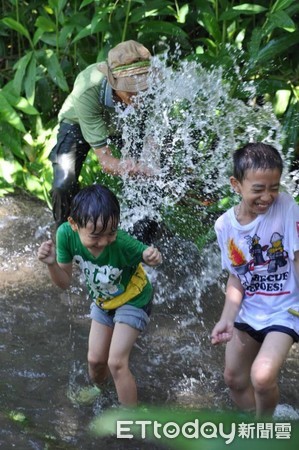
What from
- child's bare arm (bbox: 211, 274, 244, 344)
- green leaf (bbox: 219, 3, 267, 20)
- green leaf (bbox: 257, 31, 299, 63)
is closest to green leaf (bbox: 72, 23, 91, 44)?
green leaf (bbox: 219, 3, 267, 20)

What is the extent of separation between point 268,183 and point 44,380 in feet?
4.89

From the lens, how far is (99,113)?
4.33 meters

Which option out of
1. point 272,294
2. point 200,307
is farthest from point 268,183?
point 200,307

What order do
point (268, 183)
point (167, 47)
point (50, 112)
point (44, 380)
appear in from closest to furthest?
point (268, 183)
point (44, 380)
point (167, 47)
point (50, 112)

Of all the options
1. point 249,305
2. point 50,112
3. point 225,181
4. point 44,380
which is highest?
point 50,112

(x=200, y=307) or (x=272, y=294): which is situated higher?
(x=272, y=294)

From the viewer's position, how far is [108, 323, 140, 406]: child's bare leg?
3156 mm

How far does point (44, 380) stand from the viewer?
3.63 m

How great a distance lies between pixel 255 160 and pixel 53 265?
0.93 meters

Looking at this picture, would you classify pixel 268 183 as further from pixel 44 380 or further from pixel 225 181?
pixel 225 181

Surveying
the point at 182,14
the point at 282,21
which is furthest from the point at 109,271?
the point at 182,14

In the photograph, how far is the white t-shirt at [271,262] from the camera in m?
2.90

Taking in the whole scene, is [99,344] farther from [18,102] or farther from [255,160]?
[18,102]

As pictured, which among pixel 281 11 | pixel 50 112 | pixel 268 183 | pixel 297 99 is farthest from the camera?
pixel 50 112
